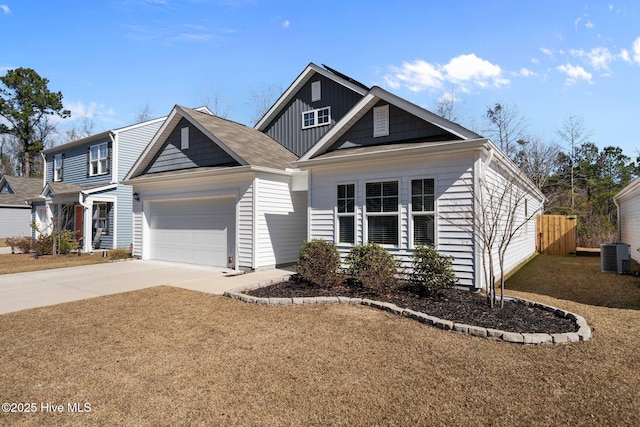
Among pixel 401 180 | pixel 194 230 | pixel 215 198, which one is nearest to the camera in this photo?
pixel 401 180

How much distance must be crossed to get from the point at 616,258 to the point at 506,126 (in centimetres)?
2249

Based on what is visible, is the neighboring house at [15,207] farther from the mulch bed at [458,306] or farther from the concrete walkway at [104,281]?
the mulch bed at [458,306]

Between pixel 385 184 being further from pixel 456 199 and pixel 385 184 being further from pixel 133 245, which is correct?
pixel 133 245

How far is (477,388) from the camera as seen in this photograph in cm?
353

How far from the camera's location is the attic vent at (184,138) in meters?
13.0

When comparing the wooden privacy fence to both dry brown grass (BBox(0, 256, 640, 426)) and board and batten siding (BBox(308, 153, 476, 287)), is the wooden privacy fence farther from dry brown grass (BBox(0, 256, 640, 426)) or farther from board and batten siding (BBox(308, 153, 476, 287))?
dry brown grass (BBox(0, 256, 640, 426))

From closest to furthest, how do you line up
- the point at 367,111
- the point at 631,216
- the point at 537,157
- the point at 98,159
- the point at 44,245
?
1. the point at 367,111
2. the point at 631,216
3. the point at 44,245
4. the point at 98,159
5. the point at 537,157

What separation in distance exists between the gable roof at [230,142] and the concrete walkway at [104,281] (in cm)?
343

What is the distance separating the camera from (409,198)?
841cm

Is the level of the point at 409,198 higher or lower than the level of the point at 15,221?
higher

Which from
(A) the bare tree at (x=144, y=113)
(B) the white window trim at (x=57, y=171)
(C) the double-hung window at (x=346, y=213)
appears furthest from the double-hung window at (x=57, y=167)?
(C) the double-hung window at (x=346, y=213)

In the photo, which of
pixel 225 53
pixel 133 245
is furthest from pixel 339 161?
pixel 133 245

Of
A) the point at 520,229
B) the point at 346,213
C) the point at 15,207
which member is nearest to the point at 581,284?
the point at 520,229

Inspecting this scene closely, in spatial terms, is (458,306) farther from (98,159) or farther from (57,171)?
(57,171)
